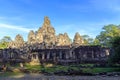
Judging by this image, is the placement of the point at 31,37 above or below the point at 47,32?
below

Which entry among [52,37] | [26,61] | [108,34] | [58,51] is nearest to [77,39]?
[52,37]

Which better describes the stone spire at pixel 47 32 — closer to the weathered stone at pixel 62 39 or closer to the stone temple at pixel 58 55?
the weathered stone at pixel 62 39

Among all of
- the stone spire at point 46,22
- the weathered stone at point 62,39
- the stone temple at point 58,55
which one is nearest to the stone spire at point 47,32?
the stone spire at point 46,22

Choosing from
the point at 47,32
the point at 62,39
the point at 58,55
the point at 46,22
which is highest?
the point at 46,22

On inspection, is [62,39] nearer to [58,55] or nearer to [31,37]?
[31,37]

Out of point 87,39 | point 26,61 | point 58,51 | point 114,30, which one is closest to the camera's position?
point 26,61

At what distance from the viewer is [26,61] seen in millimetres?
51188

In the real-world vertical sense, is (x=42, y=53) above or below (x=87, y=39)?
below

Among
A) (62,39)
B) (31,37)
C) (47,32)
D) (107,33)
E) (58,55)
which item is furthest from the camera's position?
(107,33)

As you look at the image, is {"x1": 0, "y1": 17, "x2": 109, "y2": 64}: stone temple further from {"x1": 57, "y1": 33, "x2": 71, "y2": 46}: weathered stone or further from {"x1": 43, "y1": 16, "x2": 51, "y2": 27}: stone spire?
{"x1": 57, "y1": 33, "x2": 71, "y2": 46}: weathered stone

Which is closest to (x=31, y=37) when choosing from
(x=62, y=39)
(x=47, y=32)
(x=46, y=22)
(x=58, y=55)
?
(x=47, y=32)

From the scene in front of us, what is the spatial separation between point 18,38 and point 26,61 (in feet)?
105

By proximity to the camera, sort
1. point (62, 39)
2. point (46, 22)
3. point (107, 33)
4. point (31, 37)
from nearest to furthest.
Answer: point (46, 22), point (31, 37), point (62, 39), point (107, 33)

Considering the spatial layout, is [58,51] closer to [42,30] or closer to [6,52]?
[6,52]
